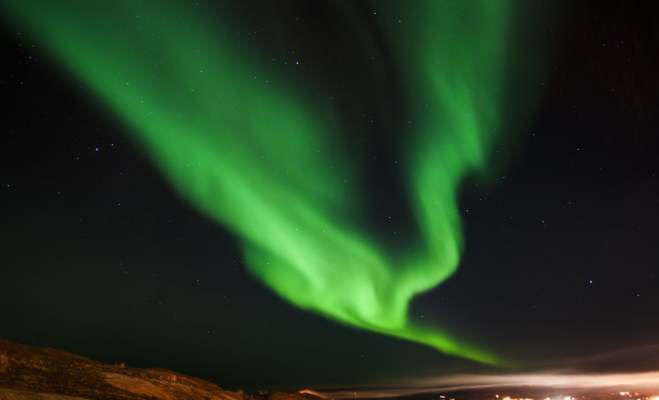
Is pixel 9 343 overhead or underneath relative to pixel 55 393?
overhead

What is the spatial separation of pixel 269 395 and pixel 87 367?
90.3 ft

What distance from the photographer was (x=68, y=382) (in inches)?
1128

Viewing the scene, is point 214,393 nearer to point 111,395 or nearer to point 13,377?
point 111,395

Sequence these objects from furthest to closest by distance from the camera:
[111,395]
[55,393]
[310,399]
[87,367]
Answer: [310,399] → [87,367] → [111,395] → [55,393]

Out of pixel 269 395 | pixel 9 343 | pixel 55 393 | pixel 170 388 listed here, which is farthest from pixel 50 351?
pixel 269 395

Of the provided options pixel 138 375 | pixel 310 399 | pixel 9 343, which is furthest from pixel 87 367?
pixel 310 399

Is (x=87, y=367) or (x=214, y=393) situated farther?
(x=214, y=393)

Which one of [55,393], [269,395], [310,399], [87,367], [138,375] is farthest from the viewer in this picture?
[310,399]

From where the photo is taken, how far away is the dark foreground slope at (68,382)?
2453cm

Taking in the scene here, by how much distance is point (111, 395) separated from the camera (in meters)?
29.1

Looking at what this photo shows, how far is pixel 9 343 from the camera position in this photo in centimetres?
3631

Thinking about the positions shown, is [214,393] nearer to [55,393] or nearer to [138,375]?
[138,375]

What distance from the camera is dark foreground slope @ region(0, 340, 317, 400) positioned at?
24531 millimetres

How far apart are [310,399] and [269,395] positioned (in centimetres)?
654
